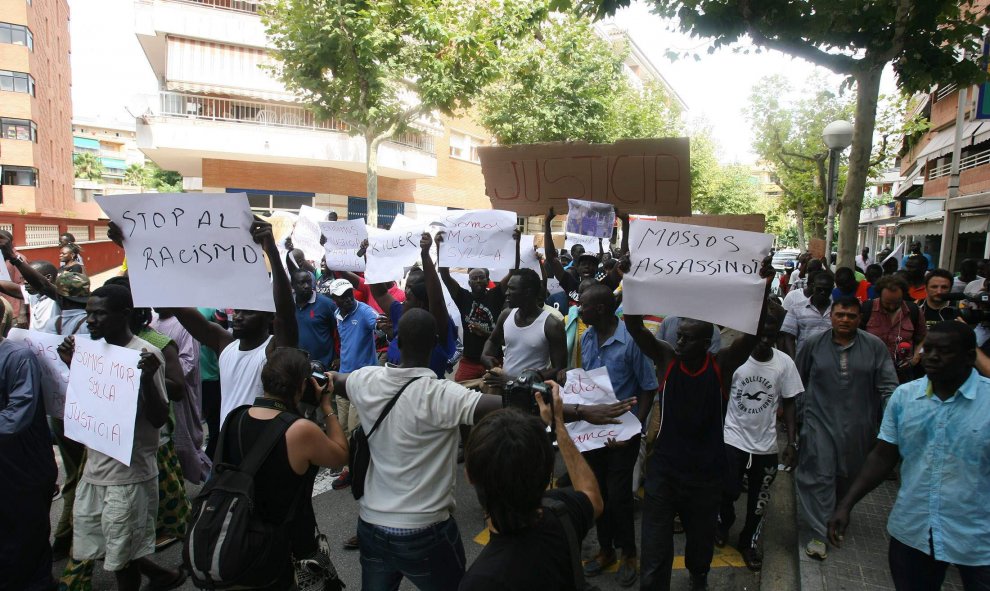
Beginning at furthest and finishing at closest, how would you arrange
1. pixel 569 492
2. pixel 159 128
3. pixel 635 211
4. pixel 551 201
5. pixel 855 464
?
pixel 159 128 < pixel 551 201 < pixel 635 211 < pixel 855 464 < pixel 569 492

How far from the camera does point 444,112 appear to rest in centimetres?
1833

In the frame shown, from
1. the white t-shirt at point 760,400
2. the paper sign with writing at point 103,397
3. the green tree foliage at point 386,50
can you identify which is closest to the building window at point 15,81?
the green tree foliage at point 386,50

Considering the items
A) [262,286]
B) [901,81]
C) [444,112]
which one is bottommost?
[262,286]

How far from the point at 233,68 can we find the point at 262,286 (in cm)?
2049

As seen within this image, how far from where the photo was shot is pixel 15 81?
122ft

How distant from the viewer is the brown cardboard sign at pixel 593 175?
5.39 m

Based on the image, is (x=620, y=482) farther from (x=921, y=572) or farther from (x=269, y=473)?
(x=269, y=473)

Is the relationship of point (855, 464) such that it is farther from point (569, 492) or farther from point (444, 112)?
point (444, 112)

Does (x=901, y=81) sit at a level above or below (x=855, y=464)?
above

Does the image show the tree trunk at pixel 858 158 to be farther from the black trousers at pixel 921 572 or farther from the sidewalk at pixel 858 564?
the black trousers at pixel 921 572

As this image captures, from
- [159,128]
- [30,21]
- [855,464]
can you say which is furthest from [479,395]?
[30,21]

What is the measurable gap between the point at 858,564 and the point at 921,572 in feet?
4.72

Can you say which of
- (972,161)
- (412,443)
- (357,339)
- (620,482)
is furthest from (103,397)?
(972,161)

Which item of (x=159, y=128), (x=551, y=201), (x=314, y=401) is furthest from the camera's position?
(x=159, y=128)
